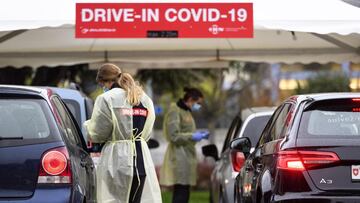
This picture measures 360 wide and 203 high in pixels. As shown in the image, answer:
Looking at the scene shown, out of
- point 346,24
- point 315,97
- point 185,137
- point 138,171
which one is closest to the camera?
point 315,97

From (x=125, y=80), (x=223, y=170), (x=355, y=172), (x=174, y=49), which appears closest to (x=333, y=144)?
(x=355, y=172)

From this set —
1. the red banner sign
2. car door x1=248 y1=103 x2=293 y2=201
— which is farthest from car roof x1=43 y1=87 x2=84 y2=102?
car door x1=248 y1=103 x2=293 y2=201

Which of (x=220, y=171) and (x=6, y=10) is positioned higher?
(x=6, y=10)

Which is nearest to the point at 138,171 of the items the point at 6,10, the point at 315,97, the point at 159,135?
the point at 315,97

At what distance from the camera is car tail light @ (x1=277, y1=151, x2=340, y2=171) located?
21.5 ft

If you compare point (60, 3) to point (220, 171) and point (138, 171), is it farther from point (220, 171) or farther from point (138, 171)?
point (138, 171)

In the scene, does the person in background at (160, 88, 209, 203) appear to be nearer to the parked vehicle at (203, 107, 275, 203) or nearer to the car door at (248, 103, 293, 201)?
the parked vehicle at (203, 107, 275, 203)

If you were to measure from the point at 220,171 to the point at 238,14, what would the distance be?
2.04 metres

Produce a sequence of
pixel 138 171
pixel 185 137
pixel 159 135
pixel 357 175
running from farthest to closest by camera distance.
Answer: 1. pixel 159 135
2. pixel 185 137
3. pixel 138 171
4. pixel 357 175

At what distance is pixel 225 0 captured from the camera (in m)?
11.2

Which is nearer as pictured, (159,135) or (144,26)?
(144,26)

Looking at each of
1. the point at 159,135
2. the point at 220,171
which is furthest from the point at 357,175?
the point at 159,135

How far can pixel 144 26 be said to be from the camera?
1110 cm

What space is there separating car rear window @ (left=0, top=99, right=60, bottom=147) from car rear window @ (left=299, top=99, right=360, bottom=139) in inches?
78.1
